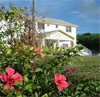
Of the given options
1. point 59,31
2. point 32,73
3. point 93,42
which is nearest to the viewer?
point 32,73

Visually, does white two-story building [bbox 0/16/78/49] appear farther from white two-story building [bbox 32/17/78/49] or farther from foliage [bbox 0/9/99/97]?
foliage [bbox 0/9/99/97]

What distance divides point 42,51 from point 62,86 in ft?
1.25

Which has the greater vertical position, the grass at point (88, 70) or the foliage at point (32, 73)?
the foliage at point (32, 73)

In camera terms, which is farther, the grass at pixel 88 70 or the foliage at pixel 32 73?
the grass at pixel 88 70

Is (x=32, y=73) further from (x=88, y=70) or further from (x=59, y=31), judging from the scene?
(x=59, y=31)

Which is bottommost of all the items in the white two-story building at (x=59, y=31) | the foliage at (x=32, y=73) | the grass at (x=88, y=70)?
the grass at (x=88, y=70)

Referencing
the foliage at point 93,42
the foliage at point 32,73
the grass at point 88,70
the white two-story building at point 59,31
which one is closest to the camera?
the foliage at point 32,73

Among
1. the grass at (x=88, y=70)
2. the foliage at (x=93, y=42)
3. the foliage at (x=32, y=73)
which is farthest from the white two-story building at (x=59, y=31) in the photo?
the foliage at (x=32, y=73)

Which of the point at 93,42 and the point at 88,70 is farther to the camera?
the point at 93,42

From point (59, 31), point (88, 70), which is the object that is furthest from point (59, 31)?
point (88, 70)

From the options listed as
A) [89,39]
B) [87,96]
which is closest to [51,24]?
[89,39]

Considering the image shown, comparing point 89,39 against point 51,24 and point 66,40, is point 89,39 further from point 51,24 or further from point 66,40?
point 51,24

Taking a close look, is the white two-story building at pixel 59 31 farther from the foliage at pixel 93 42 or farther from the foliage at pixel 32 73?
the foliage at pixel 32 73

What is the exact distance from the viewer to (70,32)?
1268 inches
